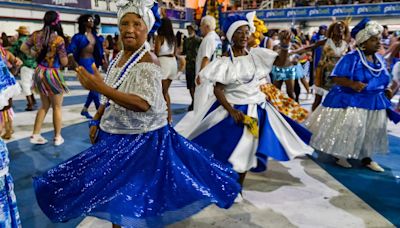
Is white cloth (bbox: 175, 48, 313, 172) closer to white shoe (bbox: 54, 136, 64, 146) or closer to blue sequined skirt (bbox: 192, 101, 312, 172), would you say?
blue sequined skirt (bbox: 192, 101, 312, 172)

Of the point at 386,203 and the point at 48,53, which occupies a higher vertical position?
the point at 48,53

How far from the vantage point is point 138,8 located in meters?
2.06

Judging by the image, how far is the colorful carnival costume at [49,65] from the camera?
454 cm

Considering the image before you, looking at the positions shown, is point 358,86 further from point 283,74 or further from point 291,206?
point 283,74

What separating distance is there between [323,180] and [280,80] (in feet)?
10.6

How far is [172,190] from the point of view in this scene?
195cm

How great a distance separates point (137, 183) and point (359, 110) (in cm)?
294

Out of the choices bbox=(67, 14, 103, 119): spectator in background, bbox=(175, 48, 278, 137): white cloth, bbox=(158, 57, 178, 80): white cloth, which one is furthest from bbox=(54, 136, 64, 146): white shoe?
bbox=(175, 48, 278, 137): white cloth

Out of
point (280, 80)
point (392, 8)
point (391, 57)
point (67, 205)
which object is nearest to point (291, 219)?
point (67, 205)

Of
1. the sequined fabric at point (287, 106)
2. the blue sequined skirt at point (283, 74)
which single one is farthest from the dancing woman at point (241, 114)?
the blue sequined skirt at point (283, 74)

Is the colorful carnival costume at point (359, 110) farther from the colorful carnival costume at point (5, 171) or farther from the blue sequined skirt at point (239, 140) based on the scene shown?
the colorful carnival costume at point (5, 171)

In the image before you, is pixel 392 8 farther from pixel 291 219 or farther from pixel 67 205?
pixel 67 205

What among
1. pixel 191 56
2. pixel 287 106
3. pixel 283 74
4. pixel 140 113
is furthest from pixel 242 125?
pixel 191 56

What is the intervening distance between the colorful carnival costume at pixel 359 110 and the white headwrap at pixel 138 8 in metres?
2.55
